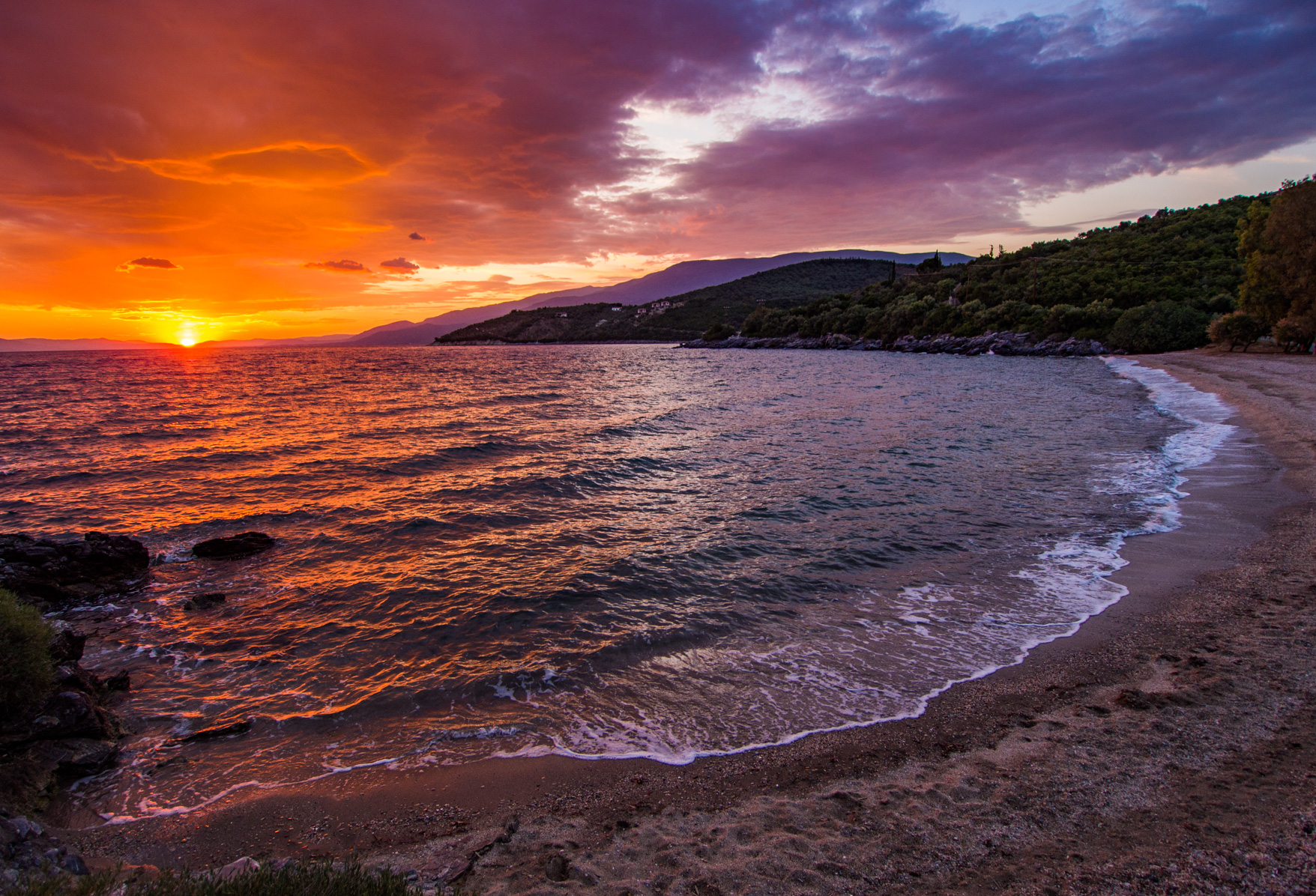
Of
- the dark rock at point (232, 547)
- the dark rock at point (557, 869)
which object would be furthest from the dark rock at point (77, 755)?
the dark rock at point (232, 547)

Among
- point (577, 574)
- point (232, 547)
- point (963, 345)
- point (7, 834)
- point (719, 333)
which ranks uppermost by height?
point (719, 333)

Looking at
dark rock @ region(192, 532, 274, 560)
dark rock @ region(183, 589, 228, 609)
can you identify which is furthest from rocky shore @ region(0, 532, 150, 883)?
dark rock @ region(192, 532, 274, 560)

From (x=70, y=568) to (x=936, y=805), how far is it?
14246 millimetres

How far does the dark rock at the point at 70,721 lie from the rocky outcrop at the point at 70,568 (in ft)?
16.5

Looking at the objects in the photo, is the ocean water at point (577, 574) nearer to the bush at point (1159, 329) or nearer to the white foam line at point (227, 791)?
the white foam line at point (227, 791)

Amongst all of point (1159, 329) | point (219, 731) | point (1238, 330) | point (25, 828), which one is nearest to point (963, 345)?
point (1159, 329)

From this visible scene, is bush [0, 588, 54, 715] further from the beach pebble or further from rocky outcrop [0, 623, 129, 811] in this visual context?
the beach pebble

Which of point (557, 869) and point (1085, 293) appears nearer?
point (557, 869)

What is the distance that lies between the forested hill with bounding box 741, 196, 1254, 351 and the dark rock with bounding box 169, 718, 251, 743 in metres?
79.2

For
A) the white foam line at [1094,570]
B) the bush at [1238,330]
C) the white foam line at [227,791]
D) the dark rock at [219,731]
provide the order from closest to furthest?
the white foam line at [227,791] → the white foam line at [1094,570] → the dark rock at [219,731] → the bush at [1238,330]

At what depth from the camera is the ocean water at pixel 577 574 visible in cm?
655

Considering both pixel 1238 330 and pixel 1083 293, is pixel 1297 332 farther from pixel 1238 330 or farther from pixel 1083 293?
pixel 1083 293

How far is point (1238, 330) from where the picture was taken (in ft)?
156

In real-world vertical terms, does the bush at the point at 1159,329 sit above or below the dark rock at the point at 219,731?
above
